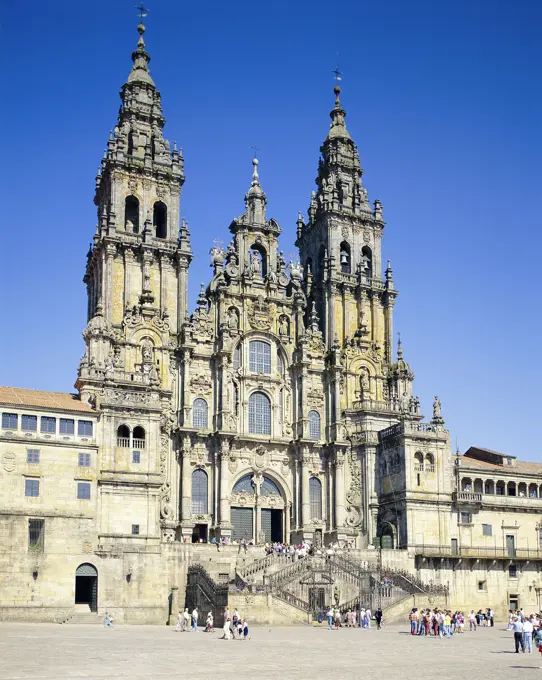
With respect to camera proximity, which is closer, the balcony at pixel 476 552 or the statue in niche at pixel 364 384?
the balcony at pixel 476 552

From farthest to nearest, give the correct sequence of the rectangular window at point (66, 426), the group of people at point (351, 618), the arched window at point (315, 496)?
the arched window at point (315, 496) < the rectangular window at point (66, 426) < the group of people at point (351, 618)

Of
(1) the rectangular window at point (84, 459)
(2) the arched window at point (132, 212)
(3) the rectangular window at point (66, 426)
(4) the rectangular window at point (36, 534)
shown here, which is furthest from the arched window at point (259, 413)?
(4) the rectangular window at point (36, 534)

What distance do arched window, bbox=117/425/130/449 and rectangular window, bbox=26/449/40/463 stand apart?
18.4 ft

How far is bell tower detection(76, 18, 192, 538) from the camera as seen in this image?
61.8 m

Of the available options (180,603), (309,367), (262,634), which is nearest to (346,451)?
(309,367)

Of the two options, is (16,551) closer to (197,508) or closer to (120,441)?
(120,441)

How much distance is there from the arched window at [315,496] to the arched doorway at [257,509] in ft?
7.98

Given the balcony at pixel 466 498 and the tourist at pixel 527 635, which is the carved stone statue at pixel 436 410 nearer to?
the balcony at pixel 466 498

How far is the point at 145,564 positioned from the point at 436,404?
26.7 metres

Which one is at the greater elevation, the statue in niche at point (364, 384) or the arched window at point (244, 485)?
the statue in niche at point (364, 384)

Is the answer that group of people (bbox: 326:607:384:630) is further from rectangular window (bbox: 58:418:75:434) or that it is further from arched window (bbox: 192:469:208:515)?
rectangular window (bbox: 58:418:75:434)

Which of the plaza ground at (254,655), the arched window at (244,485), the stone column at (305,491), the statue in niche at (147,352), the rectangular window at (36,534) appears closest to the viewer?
the plaza ground at (254,655)

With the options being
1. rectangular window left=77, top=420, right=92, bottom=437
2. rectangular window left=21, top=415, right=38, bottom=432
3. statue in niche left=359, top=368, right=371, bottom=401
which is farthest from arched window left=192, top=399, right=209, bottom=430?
rectangular window left=21, top=415, right=38, bottom=432

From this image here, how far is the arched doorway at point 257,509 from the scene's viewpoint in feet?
230
